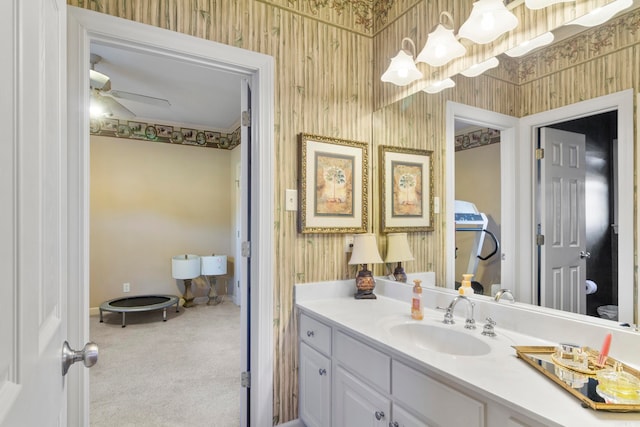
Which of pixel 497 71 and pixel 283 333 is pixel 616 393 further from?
pixel 283 333

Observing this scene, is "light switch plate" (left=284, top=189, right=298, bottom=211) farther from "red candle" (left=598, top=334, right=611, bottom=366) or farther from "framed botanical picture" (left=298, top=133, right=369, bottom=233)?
"red candle" (left=598, top=334, right=611, bottom=366)

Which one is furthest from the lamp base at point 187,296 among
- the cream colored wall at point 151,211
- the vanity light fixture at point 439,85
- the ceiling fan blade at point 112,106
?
the vanity light fixture at point 439,85

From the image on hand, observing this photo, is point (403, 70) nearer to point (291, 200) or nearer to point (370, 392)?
point (291, 200)

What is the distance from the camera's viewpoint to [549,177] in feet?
4.26

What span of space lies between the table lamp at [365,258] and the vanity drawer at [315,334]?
347 millimetres

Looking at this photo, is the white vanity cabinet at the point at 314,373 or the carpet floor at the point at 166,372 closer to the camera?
the white vanity cabinet at the point at 314,373

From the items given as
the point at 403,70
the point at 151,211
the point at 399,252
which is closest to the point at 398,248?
the point at 399,252

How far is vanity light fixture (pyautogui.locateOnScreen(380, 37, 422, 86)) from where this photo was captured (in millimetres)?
1869

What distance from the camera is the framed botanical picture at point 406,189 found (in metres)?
1.97

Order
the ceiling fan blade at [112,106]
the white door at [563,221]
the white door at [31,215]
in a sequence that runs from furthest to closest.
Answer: the ceiling fan blade at [112,106] → the white door at [563,221] → the white door at [31,215]

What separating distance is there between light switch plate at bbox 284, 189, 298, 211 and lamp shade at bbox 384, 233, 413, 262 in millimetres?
638

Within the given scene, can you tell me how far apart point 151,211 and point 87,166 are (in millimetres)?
3577

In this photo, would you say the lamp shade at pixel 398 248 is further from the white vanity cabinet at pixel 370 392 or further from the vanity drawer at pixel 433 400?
the vanity drawer at pixel 433 400

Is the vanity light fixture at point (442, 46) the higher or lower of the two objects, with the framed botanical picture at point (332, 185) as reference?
higher
